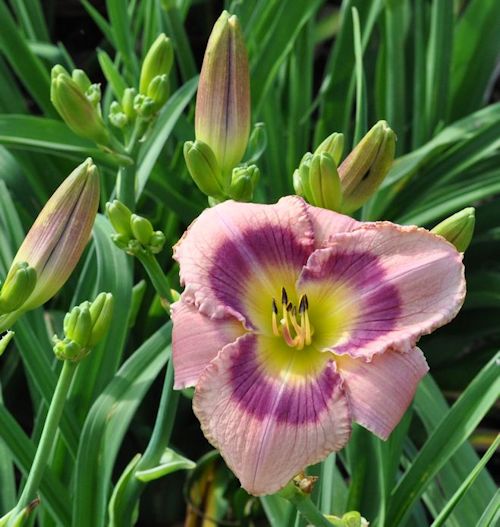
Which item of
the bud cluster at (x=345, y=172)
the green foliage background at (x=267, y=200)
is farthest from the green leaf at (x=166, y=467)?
the bud cluster at (x=345, y=172)

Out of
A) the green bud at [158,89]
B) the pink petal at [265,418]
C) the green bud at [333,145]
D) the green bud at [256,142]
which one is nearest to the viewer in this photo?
the pink petal at [265,418]

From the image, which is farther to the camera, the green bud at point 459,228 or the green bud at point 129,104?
the green bud at point 129,104

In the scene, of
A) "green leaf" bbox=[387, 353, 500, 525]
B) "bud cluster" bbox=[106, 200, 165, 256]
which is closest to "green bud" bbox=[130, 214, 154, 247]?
"bud cluster" bbox=[106, 200, 165, 256]

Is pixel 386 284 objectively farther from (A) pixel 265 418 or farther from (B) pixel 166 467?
(B) pixel 166 467

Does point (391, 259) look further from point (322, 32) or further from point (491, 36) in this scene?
point (322, 32)

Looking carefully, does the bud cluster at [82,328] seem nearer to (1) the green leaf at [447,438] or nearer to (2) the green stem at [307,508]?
(2) the green stem at [307,508]

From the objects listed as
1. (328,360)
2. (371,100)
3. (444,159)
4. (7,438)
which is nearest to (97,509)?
(7,438)

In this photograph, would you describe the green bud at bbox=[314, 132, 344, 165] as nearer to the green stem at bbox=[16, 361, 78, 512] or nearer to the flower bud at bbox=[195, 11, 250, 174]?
the flower bud at bbox=[195, 11, 250, 174]
